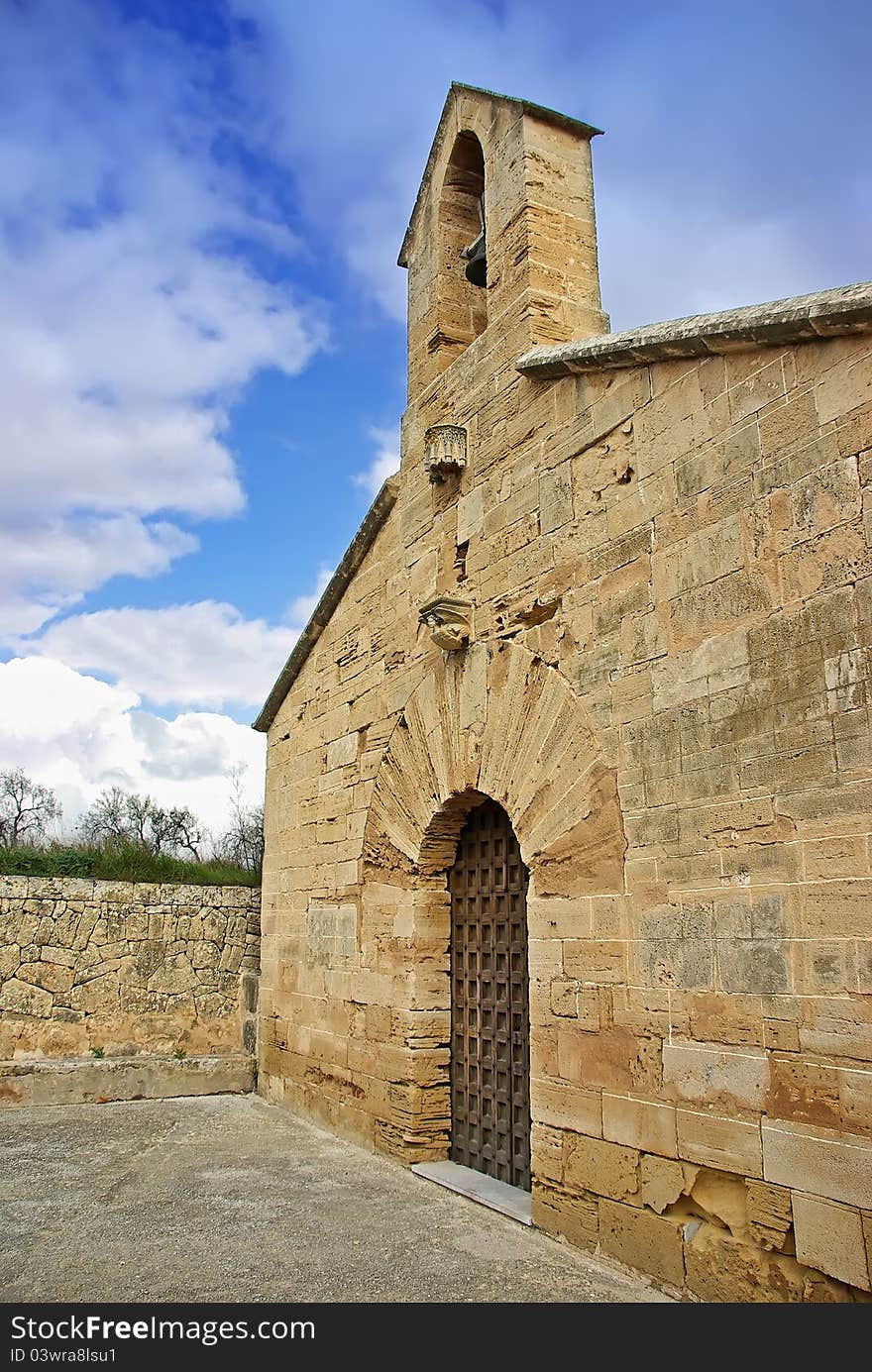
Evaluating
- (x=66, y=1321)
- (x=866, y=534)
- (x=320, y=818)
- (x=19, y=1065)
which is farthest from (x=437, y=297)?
(x=19, y=1065)

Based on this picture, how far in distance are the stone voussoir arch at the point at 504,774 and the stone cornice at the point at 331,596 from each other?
169 centimetres

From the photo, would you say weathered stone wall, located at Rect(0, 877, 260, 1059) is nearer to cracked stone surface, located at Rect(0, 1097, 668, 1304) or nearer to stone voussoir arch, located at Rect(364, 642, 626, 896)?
cracked stone surface, located at Rect(0, 1097, 668, 1304)

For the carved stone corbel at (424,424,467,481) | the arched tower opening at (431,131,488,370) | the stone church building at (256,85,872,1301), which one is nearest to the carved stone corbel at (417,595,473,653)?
the stone church building at (256,85,872,1301)

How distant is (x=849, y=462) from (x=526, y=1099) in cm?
376

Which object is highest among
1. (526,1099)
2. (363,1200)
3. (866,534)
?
(866,534)

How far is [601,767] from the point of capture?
4742 mm

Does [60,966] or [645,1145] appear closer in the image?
[645,1145]

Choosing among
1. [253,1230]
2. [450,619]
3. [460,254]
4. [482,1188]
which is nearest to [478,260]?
[460,254]

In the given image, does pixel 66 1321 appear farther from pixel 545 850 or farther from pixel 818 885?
pixel 818 885

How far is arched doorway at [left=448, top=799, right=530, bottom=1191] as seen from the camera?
5.64 meters

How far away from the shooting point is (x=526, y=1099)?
5520 mm

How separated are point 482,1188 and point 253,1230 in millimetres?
1307

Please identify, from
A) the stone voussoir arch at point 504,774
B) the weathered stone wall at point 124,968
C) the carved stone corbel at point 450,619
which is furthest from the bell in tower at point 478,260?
the weathered stone wall at point 124,968

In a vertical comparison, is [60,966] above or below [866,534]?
below
